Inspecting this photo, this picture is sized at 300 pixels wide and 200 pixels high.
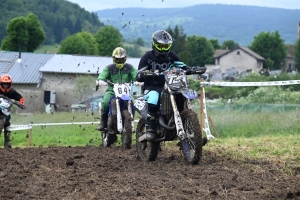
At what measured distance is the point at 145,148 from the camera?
1077cm

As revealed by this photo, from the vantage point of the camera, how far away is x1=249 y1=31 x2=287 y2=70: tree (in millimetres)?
133000

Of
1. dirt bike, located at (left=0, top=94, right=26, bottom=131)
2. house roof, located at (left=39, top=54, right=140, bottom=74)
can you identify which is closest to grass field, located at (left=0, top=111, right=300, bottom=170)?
dirt bike, located at (left=0, top=94, right=26, bottom=131)

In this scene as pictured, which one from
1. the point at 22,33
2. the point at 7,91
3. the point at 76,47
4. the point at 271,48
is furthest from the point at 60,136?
the point at 271,48

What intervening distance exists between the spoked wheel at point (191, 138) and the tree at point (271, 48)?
411ft

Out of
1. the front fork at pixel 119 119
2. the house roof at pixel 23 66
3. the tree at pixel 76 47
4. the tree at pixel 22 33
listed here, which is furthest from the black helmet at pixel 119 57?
the tree at pixel 76 47

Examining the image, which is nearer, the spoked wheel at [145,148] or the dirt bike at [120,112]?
the spoked wheel at [145,148]

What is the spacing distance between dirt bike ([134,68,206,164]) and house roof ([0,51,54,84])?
177ft

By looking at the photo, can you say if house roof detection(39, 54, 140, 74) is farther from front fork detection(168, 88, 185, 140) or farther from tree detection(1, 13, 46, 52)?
front fork detection(168, 88, 185, 140)

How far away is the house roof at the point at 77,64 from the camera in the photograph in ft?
198

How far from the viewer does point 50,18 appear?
458 ft

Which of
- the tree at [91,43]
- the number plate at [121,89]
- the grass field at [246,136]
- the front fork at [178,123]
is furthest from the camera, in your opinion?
the tree at [91,43]

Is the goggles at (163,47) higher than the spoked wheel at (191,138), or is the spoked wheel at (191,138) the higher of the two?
the goggles at (163,47)

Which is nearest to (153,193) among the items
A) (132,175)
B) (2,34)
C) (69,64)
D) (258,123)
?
(132,175)

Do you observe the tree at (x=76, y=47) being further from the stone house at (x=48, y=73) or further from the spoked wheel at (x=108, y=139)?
the spoked wheel at (x=108, y=139)
